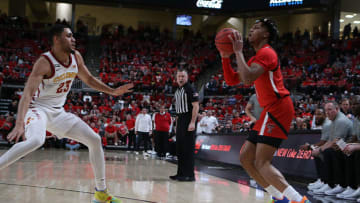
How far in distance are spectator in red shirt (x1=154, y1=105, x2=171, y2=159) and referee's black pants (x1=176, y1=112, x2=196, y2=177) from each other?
565 centimetres

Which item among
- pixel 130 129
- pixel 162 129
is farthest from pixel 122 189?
pixel 130 129

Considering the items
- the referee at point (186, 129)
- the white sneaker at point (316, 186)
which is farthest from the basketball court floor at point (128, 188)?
the referee at point (186, 129)

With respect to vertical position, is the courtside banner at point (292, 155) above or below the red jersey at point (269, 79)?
below

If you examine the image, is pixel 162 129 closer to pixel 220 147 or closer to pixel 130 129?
pixel 220 147

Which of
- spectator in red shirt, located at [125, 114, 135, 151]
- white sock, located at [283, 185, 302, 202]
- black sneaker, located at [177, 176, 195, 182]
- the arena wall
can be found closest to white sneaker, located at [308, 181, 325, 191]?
black sneaker, located at [177, 176, 195, 182]

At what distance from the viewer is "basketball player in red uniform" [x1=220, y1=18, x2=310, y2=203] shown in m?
3.40

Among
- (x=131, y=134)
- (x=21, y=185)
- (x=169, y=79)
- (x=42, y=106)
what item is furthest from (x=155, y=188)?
(x=169, y=79)

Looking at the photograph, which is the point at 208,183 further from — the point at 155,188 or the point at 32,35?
the point at 32,35

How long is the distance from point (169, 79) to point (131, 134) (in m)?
6.43

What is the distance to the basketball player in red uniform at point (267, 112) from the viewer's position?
3404 mm

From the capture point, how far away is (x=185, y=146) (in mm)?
7051

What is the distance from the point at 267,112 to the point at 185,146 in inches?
144

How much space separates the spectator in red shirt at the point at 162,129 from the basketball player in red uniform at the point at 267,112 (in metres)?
9.15

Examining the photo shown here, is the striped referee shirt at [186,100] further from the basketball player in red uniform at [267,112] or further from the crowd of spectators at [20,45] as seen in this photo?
the crowd of spectators at [20,45]
